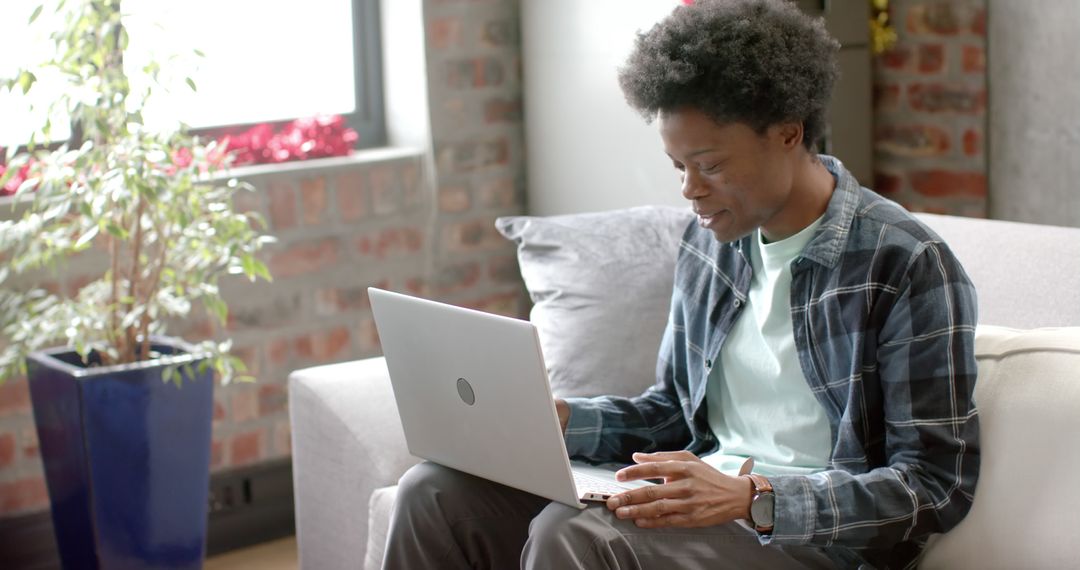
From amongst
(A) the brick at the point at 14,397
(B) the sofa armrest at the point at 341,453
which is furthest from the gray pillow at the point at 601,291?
(A) the brick at the point at 14,397

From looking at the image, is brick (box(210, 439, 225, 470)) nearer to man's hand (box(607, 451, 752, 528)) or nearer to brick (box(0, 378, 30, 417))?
brick (box(0, 378, 30, 417))

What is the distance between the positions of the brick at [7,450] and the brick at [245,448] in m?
0.47

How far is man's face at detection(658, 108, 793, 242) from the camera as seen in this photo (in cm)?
167

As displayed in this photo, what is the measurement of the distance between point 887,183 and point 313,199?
1314mm

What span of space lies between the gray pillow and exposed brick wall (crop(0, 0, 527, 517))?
75cm

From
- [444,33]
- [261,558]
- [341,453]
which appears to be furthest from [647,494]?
[444,33]

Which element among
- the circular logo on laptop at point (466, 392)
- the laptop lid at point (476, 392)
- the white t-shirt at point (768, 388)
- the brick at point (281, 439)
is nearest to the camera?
the laptop lid at point (476, 392)

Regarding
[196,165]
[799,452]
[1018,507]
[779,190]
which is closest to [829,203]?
[779,190]

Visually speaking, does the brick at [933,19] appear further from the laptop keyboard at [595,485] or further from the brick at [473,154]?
the laptop keyboard at [595,485]

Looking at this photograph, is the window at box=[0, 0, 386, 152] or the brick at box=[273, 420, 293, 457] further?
the brick at box=[273, 420, 293, 457]

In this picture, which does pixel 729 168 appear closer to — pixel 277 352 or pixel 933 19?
pixel 933 19

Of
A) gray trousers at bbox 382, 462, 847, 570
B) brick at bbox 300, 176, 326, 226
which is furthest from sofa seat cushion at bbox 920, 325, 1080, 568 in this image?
brick at bbox 300, 176, 326, 226

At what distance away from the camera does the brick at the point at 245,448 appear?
3064 mm

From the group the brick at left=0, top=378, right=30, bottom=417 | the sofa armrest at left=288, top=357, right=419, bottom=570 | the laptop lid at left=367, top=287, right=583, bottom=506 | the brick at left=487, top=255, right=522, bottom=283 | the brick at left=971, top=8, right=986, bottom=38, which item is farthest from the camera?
the brick at left=487, top=255, right=522, bottom=283
